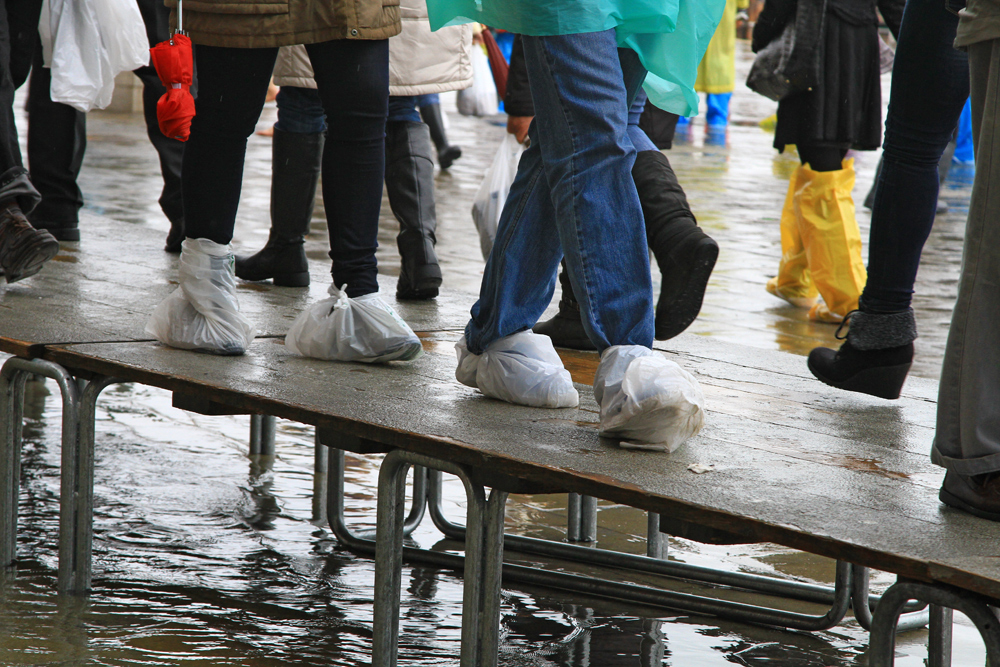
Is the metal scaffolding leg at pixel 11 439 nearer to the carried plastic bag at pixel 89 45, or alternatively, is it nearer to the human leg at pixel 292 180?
the human leg at pixel 292 180

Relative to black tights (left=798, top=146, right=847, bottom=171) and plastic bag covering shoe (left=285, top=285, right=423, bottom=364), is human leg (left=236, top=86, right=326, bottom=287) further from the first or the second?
black tights (left=798, top=146, right=847, bottom=171)

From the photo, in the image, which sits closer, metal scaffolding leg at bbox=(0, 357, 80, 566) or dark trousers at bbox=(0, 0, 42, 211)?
metal scaffolding leg at bbox=(0, 357, 80, 566)

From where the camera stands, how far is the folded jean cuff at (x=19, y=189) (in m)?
4.31

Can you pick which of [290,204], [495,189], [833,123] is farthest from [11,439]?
[833,123]

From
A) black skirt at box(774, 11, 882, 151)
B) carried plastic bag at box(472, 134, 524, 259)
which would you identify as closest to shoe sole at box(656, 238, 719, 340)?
carried plastic bag at box(472, 134, 524, 259)

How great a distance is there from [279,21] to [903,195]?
1571 millimetres

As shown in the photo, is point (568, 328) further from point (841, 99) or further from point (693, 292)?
point (841, 99)

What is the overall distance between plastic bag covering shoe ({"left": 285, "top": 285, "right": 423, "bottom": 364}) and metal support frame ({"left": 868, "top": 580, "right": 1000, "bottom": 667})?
165 centimetres

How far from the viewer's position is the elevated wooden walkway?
2.26 m

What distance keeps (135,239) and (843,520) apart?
3.91m

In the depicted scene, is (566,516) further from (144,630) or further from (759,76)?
(759,76)

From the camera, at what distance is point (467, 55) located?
5184mm

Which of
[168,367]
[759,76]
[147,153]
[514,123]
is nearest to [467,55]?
[514,123]

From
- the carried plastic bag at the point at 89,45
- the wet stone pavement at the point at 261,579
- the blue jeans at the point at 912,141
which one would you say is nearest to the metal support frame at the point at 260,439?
the wet stone pavement at the point at 261,579
